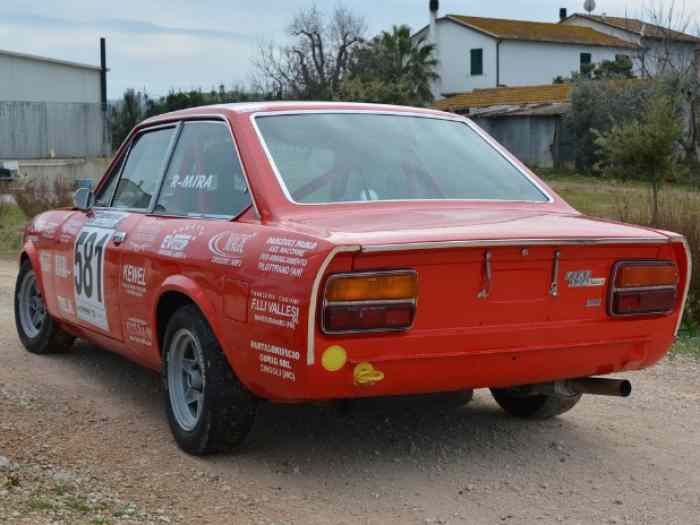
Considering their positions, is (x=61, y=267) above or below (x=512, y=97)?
below

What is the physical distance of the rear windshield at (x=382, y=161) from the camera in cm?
501

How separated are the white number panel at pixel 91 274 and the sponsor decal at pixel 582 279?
2.64 m

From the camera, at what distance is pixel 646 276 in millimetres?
4746

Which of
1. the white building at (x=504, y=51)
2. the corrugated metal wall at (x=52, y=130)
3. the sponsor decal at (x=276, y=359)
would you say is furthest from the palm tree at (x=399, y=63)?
the sponsor decal at (x=276, y=359)

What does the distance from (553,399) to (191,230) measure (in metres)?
2.06

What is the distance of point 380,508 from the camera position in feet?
14.2

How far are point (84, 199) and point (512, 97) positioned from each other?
41947mm

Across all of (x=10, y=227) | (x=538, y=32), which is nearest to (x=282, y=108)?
(x=10, y=227)

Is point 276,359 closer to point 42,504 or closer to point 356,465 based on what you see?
point 356,465

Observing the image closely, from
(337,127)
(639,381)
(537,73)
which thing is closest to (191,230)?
(337,127)

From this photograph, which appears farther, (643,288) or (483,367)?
(643,288)

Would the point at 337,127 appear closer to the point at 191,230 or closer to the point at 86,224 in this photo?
the point at 191,230

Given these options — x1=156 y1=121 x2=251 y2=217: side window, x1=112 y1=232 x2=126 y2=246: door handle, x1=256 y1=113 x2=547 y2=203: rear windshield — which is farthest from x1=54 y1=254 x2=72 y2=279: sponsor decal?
x1=256 y1=113 x2=547 y2=203: rear windshield

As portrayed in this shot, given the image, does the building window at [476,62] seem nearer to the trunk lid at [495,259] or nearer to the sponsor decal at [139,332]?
the sponsor decal at [139,332]
